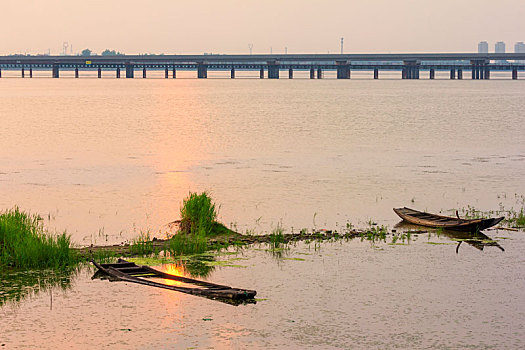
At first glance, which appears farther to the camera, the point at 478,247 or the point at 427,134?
the point at 427,134

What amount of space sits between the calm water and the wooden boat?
633 millimetres

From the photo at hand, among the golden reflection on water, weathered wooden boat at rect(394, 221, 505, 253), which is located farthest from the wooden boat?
the golden reflection on water

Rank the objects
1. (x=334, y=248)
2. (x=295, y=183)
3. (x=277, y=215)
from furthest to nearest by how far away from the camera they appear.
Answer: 1. (x=295, y=183)
2. (x=277, y=215)
3. (x=334, y=248)

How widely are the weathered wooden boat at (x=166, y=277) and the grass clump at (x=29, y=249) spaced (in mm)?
1387

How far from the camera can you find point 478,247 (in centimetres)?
2525

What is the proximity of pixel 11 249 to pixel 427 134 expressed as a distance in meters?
58.6

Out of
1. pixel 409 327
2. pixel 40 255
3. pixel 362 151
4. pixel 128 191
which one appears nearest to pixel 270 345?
pixel 409 327

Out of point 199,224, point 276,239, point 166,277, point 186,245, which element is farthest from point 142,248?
point 276,239

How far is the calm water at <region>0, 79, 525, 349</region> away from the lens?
17.0 meters

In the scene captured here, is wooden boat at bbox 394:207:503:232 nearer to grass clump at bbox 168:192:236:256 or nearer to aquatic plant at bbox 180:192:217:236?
grass clump at bbox 168:192:236:256

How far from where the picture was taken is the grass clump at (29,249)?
2197 cm

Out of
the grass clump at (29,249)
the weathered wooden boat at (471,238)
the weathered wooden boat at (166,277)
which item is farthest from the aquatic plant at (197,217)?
the weathered wooden boat at (471,238)

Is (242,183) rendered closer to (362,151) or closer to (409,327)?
(362,151)

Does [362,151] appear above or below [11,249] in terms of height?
above
